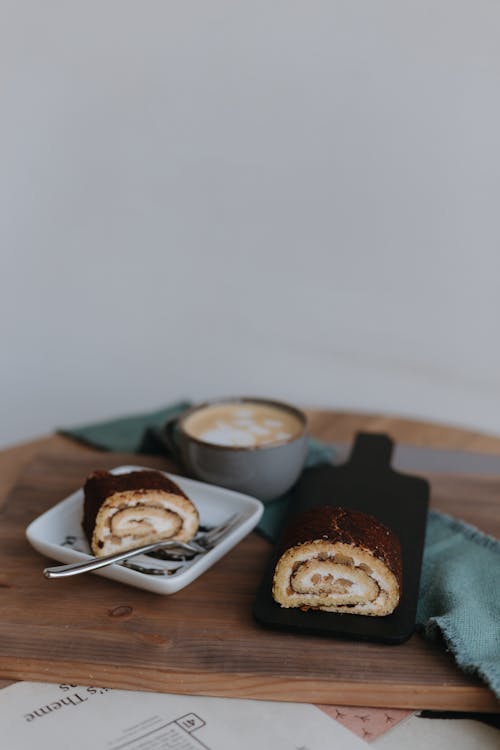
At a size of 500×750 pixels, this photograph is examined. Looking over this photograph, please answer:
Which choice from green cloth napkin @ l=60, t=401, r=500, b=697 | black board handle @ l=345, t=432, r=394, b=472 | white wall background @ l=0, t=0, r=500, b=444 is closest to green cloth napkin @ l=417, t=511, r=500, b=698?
green cloth napkin @ l=60, t=401, r=500, b=697

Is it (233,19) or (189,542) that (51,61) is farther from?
(189,542)

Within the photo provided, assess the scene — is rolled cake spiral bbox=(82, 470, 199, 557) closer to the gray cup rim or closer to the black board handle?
the gray cup rim

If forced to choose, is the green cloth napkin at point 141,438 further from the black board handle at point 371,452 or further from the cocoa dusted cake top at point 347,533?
the cocoa dusted cake top at point 347,533

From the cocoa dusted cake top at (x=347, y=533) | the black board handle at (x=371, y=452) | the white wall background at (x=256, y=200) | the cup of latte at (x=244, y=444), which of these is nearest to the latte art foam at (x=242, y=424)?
the cup of latte at (x=244, y=444)

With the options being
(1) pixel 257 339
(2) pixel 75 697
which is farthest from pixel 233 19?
(2) pixel 75 697

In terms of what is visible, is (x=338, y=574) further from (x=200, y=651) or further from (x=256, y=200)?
(x=256, y=200)

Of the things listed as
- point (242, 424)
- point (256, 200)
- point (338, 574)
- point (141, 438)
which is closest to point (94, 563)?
point (338, 574)
